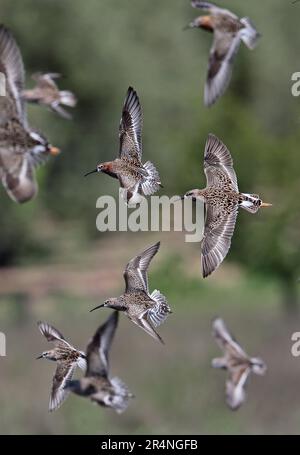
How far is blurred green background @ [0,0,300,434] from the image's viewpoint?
18.3 m

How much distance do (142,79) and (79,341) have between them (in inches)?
493

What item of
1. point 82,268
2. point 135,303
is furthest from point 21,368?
point 135,303

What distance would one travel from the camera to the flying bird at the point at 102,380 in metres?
8.38

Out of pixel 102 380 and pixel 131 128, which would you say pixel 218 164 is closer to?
pixel 131 128

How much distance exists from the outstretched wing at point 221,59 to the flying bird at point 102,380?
1667mm

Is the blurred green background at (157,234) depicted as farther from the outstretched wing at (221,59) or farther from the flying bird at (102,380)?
the outstretched wing at (221,59)

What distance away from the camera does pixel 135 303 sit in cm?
689

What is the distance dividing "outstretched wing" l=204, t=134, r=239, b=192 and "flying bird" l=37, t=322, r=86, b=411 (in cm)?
119

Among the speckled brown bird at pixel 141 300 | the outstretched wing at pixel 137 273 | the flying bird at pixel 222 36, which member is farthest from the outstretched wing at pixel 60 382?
the flying bird at pixel 222 36

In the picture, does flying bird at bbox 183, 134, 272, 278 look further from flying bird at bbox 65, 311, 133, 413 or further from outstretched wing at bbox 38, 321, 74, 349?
flying bird at bbox 65, 311, 133, 413

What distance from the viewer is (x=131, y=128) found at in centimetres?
706

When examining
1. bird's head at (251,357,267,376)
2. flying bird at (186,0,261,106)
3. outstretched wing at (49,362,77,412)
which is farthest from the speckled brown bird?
bird's head at (251,357,267,376)

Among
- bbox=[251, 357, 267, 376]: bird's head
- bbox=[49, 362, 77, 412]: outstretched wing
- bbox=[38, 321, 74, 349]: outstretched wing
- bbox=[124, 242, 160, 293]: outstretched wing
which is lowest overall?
bbox=[49, 362, 77, 412]: outstretched wing
